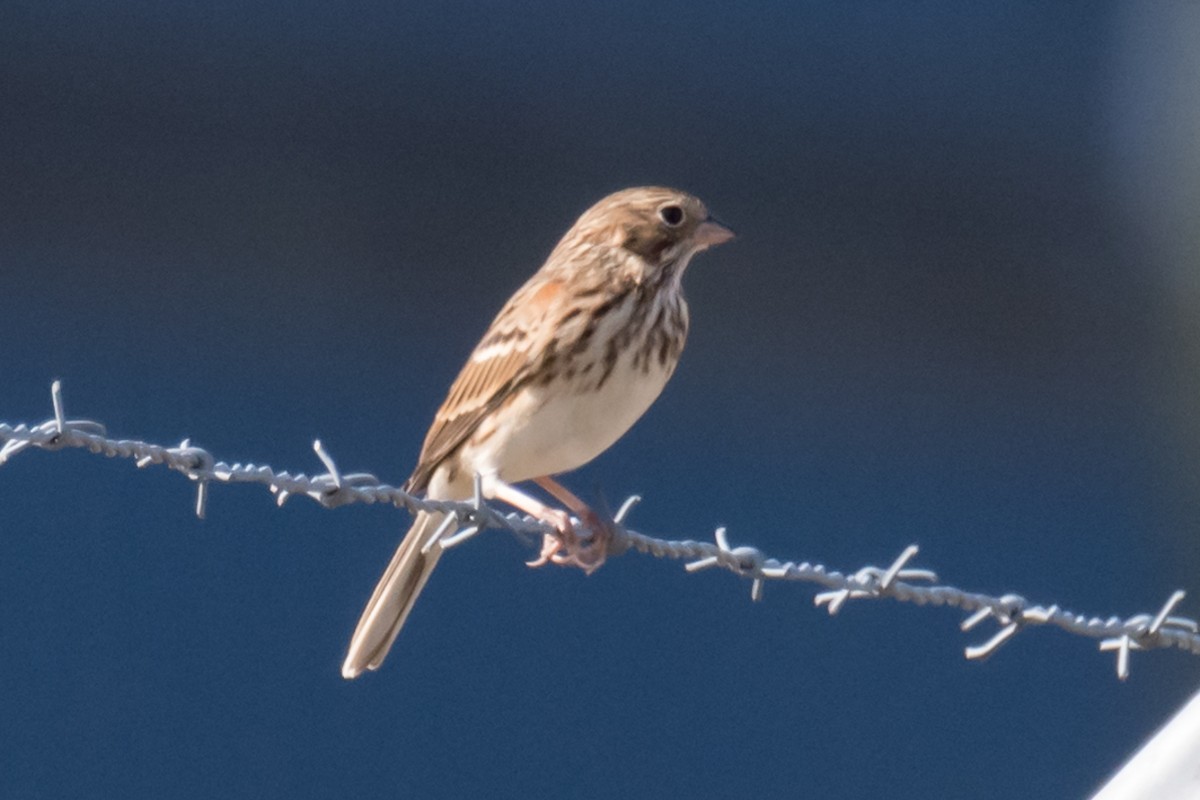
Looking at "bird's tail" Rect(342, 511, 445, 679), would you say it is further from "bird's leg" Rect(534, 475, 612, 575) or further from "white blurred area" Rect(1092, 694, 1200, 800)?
"white blurred area" Rect(1092, 694, 1200, 800)

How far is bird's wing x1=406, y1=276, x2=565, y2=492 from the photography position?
A: 13.8ft

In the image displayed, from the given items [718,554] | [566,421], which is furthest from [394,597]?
[718,554]

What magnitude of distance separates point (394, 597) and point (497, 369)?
0.53m

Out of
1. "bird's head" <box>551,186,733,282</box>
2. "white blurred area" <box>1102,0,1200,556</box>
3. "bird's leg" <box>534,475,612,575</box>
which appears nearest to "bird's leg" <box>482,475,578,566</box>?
"bird's leg" <box>534,475,612,575</box>

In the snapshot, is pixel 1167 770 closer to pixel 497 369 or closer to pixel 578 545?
pixel 578 545

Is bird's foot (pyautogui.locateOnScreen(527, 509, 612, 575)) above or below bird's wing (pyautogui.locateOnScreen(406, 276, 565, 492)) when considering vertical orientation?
below

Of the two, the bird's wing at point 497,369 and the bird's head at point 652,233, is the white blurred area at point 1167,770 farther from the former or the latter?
the bird's head at point 652,233

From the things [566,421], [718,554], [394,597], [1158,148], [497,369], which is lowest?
[718,554]

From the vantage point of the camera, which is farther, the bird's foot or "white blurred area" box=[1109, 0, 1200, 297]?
"white blurred area" box=[1109, 0, 1200, 297]

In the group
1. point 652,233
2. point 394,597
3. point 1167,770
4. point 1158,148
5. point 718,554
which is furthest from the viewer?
point 1158,148

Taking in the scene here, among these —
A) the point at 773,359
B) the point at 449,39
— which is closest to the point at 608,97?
the point at 449,39

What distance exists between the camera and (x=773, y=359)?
791 centimetres

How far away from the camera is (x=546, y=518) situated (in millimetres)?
4090

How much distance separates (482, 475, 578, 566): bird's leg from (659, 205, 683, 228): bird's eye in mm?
746
